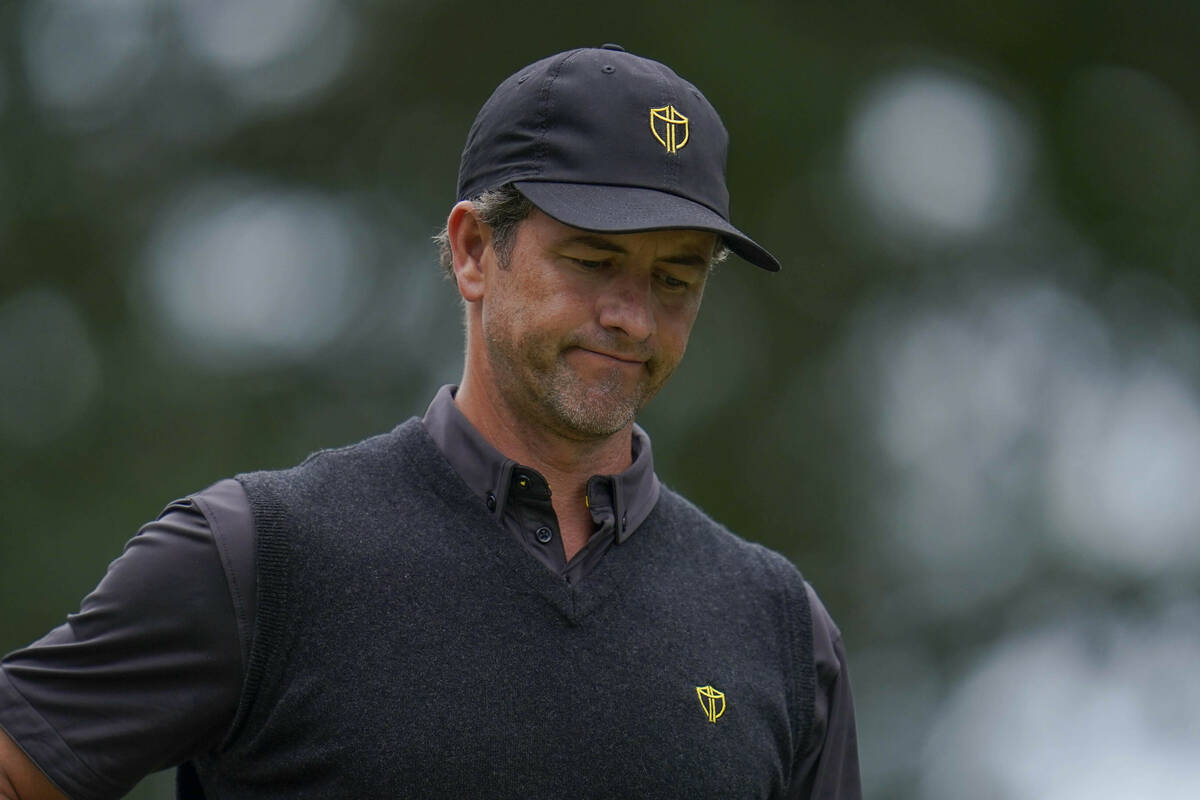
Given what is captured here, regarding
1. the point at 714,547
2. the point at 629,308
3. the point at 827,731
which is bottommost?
the point at 827,731

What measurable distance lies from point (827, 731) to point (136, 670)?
2.97 feet

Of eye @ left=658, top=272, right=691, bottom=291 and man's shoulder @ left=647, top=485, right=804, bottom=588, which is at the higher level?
eye @ left=658, top=272, right=691, bottom=291

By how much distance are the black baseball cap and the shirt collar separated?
0.94ft

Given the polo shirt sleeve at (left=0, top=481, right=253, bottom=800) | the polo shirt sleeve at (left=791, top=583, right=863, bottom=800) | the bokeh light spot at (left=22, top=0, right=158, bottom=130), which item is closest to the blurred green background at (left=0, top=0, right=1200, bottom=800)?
the bokeh light spot at (left=22, top=0, right=158, bottom=130)

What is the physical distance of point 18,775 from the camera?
1.75 metres

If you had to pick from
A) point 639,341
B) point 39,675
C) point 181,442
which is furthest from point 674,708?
point 181,442

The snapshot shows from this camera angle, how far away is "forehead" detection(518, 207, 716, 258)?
197 cm

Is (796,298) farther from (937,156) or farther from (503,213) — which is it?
(503,213)

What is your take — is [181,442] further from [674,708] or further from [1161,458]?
[674,708]

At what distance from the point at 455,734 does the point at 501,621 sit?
14 centimetres

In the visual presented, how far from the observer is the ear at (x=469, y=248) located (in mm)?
2094

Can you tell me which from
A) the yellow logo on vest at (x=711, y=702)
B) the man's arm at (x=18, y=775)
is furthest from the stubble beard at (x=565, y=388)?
the man's arm at (x=18, y=775)

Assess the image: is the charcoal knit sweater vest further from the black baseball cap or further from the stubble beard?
the black baseball cap

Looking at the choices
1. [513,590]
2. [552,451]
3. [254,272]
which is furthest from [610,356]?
[254,272]
